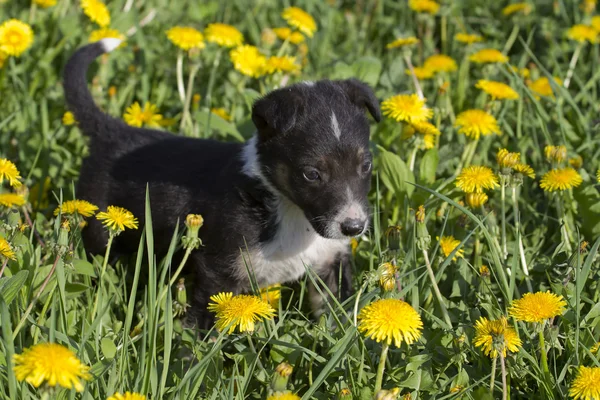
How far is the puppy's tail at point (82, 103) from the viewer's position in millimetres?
4805

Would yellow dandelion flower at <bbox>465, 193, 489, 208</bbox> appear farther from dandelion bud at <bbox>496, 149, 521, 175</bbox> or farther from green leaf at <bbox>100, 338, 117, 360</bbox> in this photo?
green leaf at <bbox>100, 338, 117, 360</bbox>

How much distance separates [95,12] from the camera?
19.6 ft

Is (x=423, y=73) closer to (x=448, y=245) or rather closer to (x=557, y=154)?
(x=557, y=154)

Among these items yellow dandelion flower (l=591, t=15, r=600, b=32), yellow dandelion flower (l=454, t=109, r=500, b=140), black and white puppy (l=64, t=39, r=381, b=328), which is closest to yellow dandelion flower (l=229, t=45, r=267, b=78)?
black and white puppy (l=64, t=39, r=381, b=328)

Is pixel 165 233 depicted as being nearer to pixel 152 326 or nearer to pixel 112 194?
pixel 112 194

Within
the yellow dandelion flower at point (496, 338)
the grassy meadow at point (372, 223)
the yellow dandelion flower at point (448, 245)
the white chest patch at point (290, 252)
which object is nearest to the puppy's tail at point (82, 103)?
the grassy meadow at point (372, 223)

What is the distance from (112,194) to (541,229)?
7.89ft

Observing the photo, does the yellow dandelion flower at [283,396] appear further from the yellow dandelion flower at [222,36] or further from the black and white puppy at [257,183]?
the yellow dandelion flower at [222,36]

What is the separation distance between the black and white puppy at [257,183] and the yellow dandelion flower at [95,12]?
3.97 ft

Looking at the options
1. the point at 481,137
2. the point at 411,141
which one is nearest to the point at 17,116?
the point at 411,141

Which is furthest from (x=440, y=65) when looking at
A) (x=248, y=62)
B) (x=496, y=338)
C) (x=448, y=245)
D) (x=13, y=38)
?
(x=496, y=338)

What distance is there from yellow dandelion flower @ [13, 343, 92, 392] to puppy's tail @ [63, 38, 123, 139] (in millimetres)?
2677

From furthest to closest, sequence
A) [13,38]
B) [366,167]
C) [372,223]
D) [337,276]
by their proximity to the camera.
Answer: [13,38]
[372,223]
[337,276]
[366,167]

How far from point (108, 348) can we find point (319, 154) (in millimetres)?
1294
